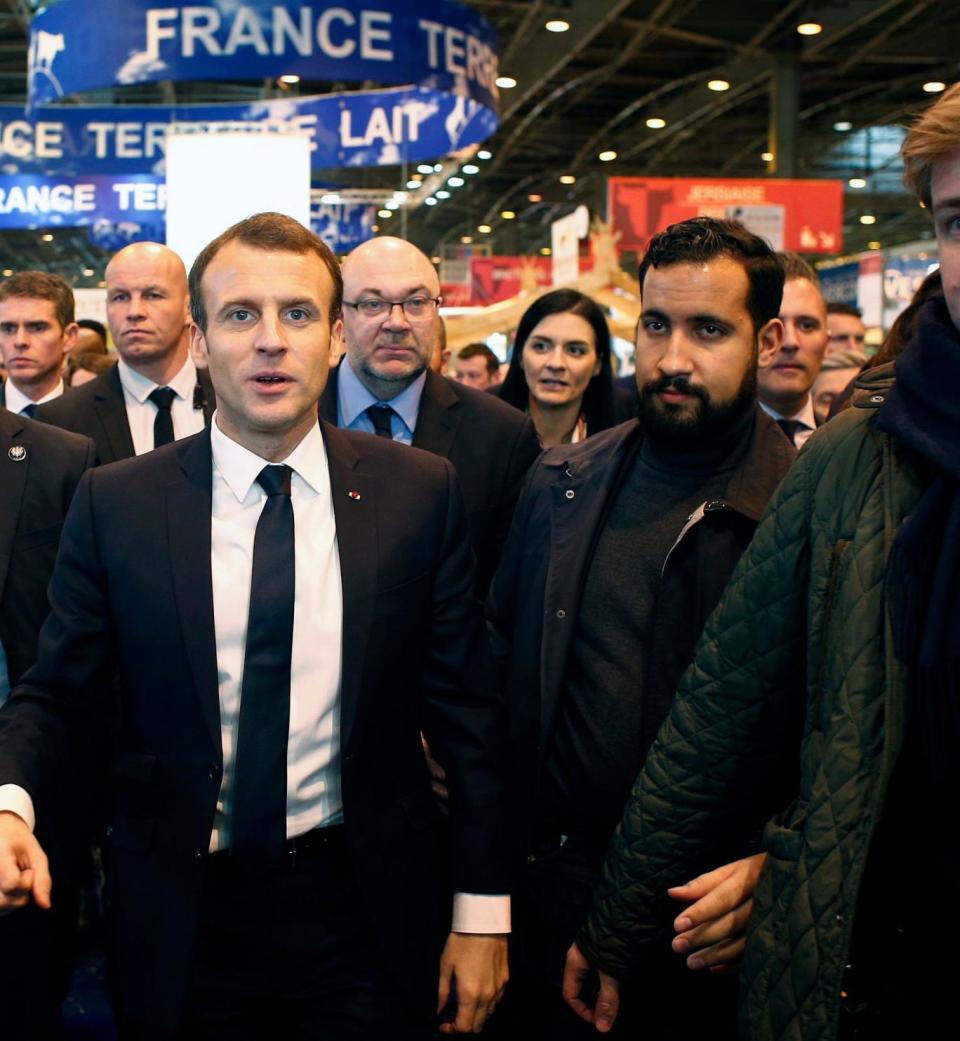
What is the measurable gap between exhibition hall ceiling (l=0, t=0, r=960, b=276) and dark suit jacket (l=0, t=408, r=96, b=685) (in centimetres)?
723

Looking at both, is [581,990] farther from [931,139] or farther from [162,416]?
[162,416]

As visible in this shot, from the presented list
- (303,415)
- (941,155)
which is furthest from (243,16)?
(941,155)

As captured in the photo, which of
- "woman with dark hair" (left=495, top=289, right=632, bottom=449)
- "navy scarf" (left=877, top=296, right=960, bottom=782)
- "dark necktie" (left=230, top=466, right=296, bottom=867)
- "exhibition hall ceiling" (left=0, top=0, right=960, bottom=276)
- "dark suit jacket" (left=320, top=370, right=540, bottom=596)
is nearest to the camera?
"navy scarf" (left=877, top=296, right=960, bottom=782)

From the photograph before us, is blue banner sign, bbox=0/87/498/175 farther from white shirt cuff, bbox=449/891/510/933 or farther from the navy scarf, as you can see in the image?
the navy scarf

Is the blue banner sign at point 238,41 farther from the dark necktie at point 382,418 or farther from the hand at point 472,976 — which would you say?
the hand at point 472,976

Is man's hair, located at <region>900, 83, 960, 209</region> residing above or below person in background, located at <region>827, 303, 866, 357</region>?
below

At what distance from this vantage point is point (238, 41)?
529cm

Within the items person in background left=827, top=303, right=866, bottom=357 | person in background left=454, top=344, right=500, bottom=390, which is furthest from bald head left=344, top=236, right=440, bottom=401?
person in background left=454, top=344, right=500, bottom=390

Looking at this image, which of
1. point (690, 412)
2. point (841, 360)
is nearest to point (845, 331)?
point (841, 360)

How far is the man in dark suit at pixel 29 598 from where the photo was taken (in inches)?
103

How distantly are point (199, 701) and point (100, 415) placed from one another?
250cm

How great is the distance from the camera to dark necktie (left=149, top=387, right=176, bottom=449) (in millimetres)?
4391

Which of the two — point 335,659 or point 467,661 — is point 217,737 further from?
point 467,661

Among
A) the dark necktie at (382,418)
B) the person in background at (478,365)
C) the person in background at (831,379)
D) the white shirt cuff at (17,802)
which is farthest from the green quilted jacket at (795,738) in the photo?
the person in background at (478,365)
